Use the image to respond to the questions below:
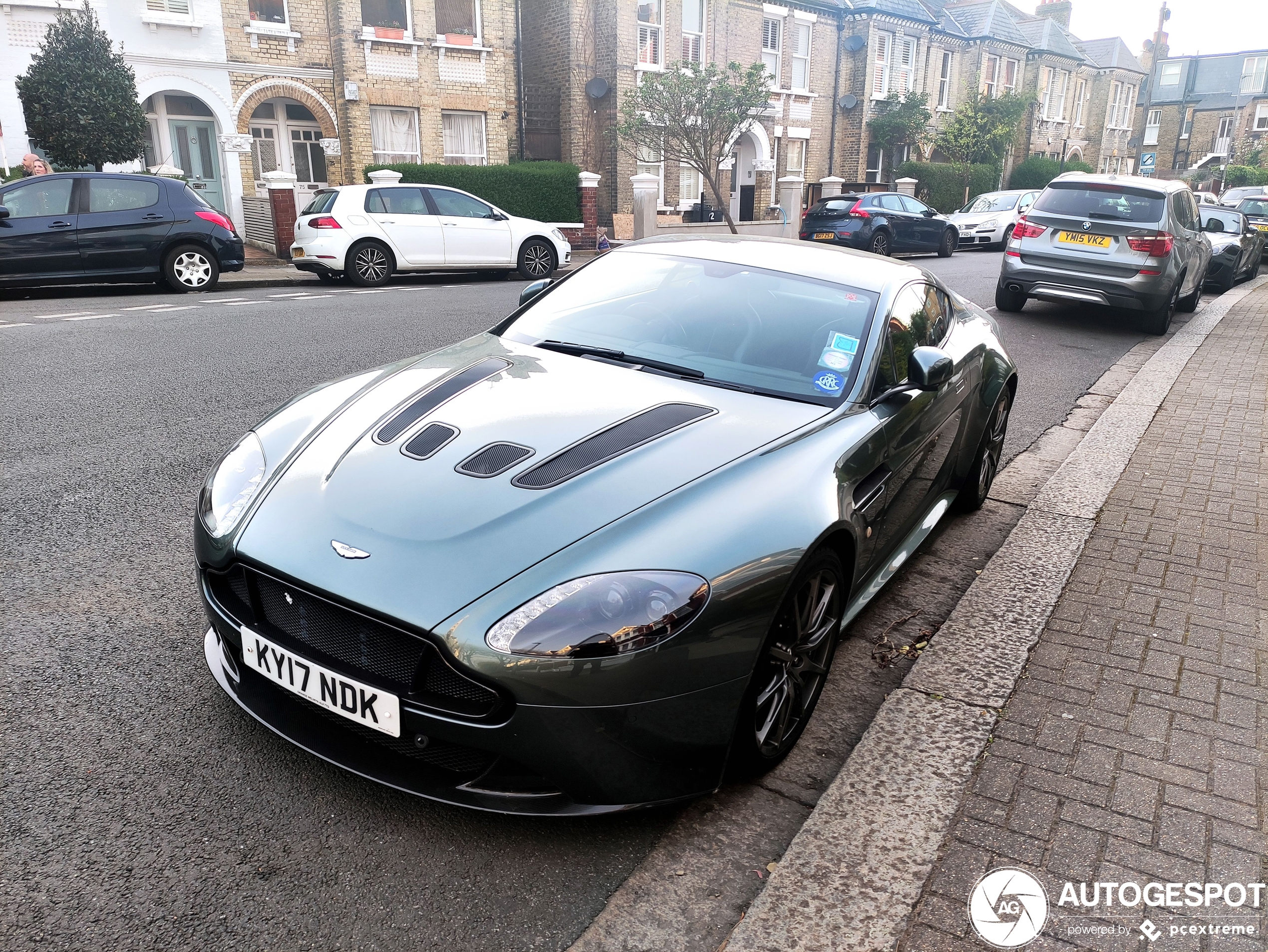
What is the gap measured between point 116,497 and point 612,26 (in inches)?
933

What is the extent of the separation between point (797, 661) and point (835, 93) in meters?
33.5

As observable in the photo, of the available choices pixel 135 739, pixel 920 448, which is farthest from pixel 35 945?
pixel 920 448

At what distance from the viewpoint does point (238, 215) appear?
20906mm

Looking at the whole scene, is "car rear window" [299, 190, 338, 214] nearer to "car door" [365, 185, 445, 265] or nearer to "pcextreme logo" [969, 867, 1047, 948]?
"car door" [365, 185, 445, 265]

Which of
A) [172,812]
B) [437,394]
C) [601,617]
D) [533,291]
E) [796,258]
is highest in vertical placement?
[796,258]

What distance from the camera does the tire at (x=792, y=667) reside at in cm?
260

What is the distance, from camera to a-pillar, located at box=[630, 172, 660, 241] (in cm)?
2383

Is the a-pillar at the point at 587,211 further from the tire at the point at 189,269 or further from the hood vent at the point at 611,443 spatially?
the hood vent at the point at 611,443

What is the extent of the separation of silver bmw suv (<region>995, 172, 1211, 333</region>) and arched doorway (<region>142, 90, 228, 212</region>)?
16.7 metres

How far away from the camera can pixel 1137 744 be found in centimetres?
299

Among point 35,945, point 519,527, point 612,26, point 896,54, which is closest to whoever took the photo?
point 35,945

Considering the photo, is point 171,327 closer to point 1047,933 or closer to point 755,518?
point 755,518

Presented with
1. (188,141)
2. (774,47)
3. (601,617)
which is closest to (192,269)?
(188,141)

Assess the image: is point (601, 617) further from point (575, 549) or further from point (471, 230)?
point (471, 230)
